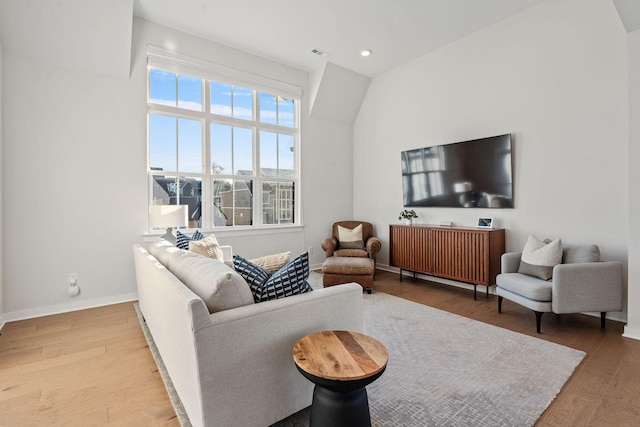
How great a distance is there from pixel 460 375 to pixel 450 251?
214 centimetres

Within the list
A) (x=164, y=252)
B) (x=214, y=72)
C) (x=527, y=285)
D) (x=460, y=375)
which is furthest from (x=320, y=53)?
(x=460, y=375)

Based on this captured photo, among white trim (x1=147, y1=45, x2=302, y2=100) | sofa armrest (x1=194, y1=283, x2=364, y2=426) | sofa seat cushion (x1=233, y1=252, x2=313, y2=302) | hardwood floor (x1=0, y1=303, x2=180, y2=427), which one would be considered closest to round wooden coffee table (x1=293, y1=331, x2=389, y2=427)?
sofa armrest (x1=194, y1=283, x2=364, y2=426)

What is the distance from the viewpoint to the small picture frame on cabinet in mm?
3879

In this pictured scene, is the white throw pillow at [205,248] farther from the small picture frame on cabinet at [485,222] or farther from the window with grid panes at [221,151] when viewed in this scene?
the small picture frame on cabinet at [485,222]

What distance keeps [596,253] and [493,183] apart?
1298mm

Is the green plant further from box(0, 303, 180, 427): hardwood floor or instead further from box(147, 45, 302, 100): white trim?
box(0, 303, 180, 427): hardwood floor

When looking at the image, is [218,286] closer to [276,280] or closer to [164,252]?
[276,280]

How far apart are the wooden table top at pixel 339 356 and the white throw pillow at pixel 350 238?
3416 millimetres

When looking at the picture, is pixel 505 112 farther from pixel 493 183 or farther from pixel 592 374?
pixel 592 374

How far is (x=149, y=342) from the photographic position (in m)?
2.60

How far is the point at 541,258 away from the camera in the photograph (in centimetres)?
304

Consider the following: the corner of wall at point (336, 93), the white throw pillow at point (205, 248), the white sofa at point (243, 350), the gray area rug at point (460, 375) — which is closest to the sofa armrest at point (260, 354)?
the white sofa at point (243, 350)

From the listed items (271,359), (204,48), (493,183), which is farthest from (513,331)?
(204,48)

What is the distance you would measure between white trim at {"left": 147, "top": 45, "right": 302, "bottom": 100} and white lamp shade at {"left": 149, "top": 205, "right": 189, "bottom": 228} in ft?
6.17
